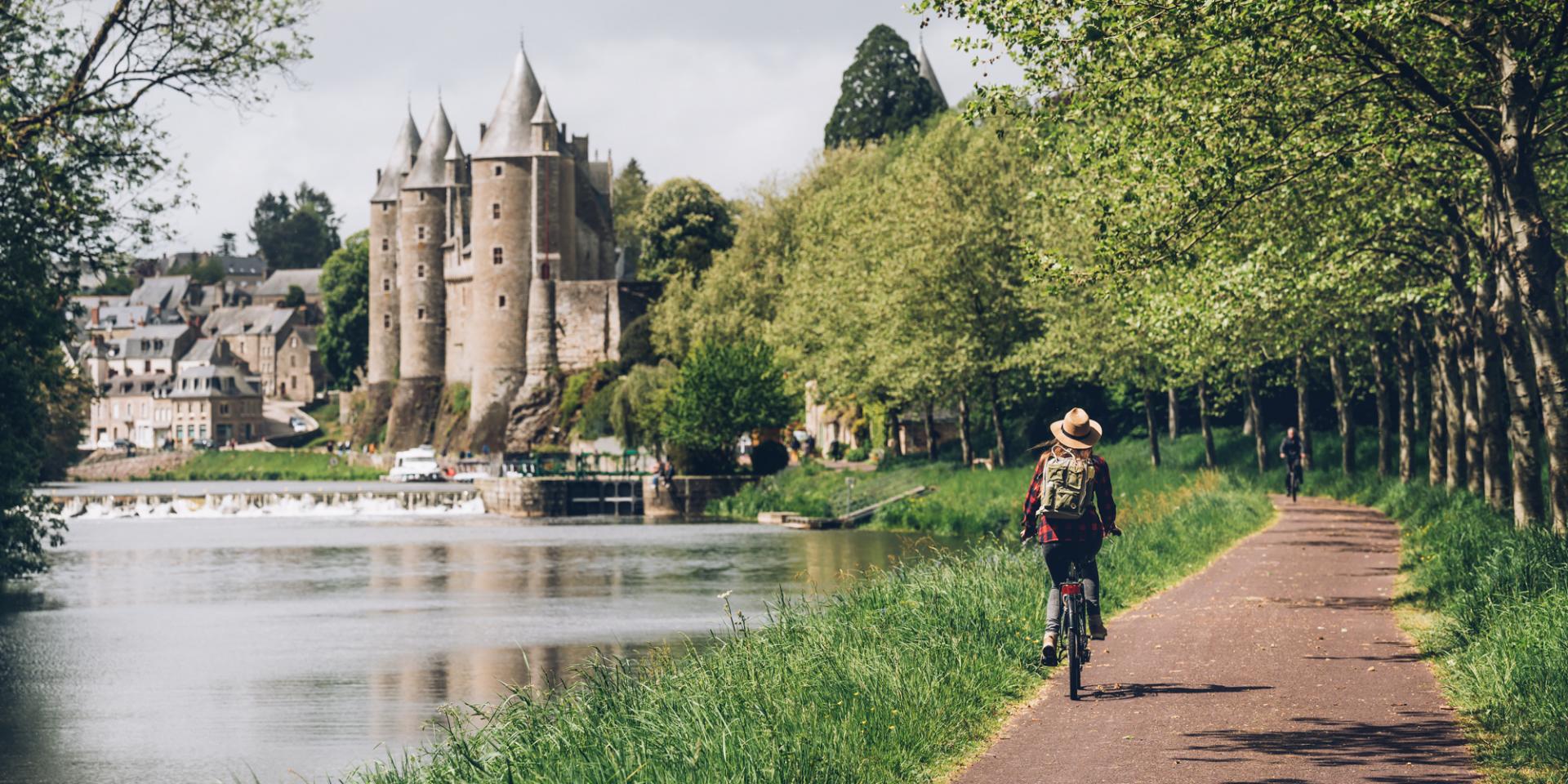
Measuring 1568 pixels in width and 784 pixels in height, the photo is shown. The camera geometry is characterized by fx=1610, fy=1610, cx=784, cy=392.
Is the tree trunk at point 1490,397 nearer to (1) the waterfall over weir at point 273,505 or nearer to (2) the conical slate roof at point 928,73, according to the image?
(1) the waterfall over weir at point 273,505

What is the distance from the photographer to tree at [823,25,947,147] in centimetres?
8625

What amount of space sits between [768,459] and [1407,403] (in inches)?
1303

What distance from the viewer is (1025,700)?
1097 cm

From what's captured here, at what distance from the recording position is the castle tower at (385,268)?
108000 millimetres

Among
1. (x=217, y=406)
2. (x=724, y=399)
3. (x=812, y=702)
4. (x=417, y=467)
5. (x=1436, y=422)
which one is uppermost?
(x=217, y=406)

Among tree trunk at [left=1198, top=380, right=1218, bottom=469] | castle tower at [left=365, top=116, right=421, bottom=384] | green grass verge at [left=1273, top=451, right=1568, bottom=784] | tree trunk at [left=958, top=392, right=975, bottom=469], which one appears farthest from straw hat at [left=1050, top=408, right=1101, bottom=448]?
castle tower at [left=365, top=116, right=421, bottom=384]

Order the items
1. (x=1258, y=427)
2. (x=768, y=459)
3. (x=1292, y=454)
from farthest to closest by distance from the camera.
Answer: (x=768, y=459), (x=1258, y=427), (x=1292, y=454)

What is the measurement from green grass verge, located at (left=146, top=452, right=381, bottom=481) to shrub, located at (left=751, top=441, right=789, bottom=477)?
1754 inches

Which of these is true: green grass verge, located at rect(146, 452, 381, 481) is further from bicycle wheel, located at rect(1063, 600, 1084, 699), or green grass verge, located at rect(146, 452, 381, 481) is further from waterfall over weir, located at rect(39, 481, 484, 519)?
bicycle wheel, located at rect(1063, 600, 1084, 699)

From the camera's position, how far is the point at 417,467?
92750mm

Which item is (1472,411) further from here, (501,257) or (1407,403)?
(501,257)

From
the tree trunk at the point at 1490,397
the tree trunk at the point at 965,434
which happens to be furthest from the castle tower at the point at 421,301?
the tree trunk at the point at 1490,397

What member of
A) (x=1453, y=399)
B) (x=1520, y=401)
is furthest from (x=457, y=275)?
(x=1520, y=401)

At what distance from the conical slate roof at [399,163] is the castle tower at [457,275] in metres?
6.13
